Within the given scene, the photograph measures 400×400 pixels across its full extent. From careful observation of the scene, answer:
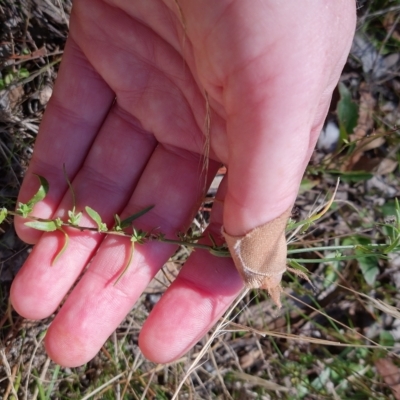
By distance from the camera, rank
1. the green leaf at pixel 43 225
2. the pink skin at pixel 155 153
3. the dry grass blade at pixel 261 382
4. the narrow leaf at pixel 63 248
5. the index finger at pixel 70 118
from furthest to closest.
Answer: the dry grass blade at pixel 261 382, the index finger at pixel 70 118, the narrow leaf at pixel 63 248, the green leaf at pixel 43 225, the pink skin at pixel 155 153

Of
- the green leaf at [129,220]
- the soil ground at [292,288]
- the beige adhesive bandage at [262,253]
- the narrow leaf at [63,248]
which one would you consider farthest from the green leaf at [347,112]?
the narrow leaf at [63,248]

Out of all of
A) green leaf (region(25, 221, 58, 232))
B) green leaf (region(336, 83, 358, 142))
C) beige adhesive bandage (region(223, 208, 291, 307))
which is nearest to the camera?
beige adhesive bandage (region(223, 208, 291, 307))

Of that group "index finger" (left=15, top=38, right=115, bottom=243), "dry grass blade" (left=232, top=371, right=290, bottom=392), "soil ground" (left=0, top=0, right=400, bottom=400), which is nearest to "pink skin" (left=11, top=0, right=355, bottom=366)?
"index finger" (left=15, top=38, right=115, bottom=243)

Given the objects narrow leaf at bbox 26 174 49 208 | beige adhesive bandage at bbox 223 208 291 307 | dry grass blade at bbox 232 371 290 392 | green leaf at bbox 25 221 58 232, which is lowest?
dry grass blade at bbox 232 371 290 392

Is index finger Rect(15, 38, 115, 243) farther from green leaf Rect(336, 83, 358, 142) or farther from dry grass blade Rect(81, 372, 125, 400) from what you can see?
green leaf Rect(336, 83, 358, 142)

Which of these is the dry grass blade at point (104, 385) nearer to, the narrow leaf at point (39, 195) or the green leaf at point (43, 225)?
the green leaf at point (43, 225)

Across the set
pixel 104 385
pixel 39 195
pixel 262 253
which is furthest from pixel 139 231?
pixel 104 385

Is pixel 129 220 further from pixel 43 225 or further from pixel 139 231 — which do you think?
pixel 43 225

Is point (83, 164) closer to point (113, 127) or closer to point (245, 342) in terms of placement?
point (113, 127)
